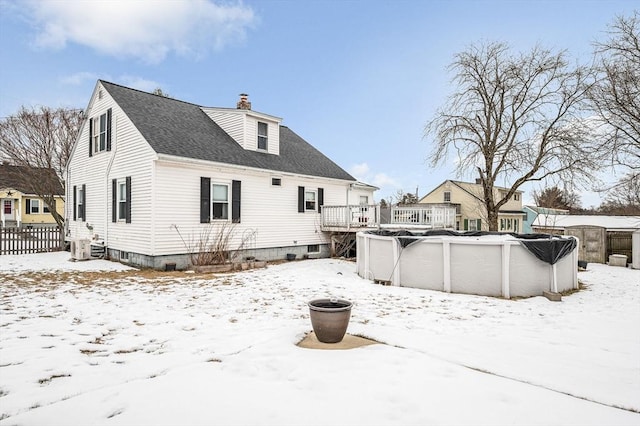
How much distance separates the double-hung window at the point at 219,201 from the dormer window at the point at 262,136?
3564 mm

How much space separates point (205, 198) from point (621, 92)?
17.2 meters

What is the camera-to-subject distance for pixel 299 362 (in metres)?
4.08

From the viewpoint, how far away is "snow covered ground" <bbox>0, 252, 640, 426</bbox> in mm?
3043

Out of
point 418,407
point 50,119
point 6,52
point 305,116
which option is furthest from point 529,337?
point 50,119

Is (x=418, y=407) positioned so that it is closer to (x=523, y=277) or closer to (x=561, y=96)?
(x=523, y=277)

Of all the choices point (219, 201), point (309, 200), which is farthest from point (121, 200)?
point (309, 200)

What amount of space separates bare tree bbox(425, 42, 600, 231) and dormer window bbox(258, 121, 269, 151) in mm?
9197

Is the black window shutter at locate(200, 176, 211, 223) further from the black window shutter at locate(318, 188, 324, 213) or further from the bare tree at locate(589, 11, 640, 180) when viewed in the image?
the bare tree at locate(589, 11, 640, 180)

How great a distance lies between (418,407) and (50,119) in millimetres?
25748

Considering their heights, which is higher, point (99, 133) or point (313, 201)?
point (99, 133)

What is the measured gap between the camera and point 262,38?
52.1ft

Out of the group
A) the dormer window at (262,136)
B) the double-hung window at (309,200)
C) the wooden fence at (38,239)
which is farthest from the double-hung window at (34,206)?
the double-hung window at (309,200)

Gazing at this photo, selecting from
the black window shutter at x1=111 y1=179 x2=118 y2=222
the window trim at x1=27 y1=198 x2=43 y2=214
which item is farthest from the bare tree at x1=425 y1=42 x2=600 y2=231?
the window trim at x1=27 y1=198 x2=43 y2=214

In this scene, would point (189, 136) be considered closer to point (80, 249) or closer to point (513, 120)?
point (80, 249)
